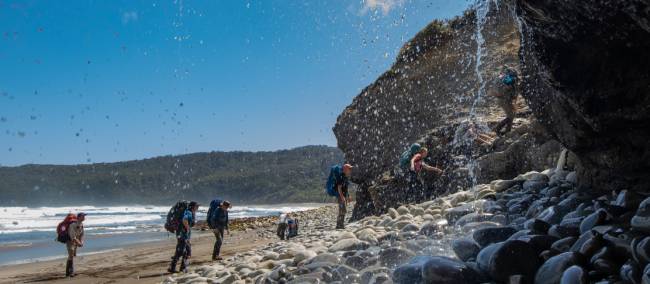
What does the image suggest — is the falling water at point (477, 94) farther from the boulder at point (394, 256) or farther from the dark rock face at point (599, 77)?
the boulder at point (394, 256)

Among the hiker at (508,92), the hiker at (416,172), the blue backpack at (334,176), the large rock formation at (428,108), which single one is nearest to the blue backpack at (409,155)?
the hiker at (416,172)

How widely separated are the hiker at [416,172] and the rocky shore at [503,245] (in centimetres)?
374

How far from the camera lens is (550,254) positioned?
12.4 ft

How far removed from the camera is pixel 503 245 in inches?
147

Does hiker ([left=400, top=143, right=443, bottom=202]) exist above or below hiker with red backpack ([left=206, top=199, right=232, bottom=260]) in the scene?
above

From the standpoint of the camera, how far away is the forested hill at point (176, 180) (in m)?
124

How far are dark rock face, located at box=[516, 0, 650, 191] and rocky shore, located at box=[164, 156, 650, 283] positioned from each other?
364 millimetres

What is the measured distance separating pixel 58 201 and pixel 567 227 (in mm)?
137404

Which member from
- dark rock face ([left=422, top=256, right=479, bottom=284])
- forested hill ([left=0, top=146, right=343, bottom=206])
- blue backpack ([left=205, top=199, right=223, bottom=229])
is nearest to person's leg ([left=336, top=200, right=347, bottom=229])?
blue backpack ([left=205, top=199, right=223, bottom=229])

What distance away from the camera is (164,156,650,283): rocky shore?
11.2ft

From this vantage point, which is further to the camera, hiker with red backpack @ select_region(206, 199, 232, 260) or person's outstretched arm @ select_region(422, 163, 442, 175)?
hiker with red backpack @ select_region(206, 199, 232, 260)

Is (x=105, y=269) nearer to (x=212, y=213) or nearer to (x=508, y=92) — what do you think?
(x=212, y=213)

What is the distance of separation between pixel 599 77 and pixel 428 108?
42.9 ft

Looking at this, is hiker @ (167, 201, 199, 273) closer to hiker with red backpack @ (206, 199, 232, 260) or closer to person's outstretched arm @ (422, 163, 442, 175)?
hiker with red backpack @ (206, 199, 232, 260)
